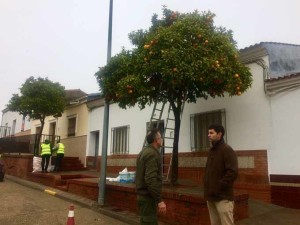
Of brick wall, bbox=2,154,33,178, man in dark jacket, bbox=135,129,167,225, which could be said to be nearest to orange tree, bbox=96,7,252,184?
man in dark jacket, bbox=135,129,167,225

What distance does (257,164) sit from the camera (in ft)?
28.8

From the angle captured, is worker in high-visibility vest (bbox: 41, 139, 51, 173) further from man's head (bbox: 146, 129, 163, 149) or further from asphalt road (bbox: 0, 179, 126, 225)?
man's head (bbox: 146, 129, 163, 149)

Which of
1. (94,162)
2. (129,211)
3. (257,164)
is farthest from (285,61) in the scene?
(94,162)

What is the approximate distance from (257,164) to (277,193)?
0.91 metres

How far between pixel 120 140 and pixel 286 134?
8020 millimetres

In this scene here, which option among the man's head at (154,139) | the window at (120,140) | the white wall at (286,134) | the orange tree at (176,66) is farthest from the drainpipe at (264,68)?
the window at (120,140)

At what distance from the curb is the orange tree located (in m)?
1.59

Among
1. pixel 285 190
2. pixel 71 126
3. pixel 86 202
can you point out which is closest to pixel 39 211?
pixel 86 202

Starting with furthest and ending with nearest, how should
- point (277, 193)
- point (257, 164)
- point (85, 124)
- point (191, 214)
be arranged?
point (85, 124), point (257, 164), point (277, 193), point (191, 214)

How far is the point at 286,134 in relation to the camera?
8.27 metres

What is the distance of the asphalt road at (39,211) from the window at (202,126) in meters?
3.93

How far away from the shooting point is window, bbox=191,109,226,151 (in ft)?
33.3

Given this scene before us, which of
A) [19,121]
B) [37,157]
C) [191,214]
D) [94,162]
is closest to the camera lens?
[191,214]

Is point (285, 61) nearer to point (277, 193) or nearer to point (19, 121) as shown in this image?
point (277, 193)
